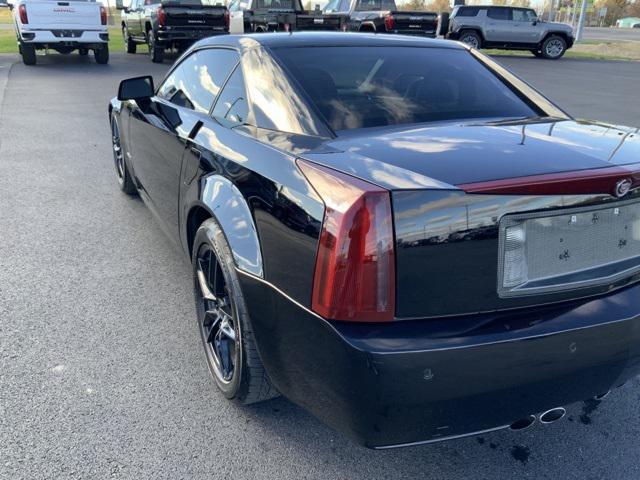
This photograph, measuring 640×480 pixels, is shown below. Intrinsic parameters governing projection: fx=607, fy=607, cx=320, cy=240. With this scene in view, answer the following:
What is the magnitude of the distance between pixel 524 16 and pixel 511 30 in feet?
2.33

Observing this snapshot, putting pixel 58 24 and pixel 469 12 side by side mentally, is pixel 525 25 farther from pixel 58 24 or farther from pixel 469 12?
pixel 58 24

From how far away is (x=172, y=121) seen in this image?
361 cm

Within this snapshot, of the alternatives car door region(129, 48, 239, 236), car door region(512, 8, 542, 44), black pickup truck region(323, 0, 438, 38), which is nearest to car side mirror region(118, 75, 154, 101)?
car door region(129, 48, 239, 236)

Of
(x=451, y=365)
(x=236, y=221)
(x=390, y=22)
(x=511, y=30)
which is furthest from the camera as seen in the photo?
(x=511, y=30)

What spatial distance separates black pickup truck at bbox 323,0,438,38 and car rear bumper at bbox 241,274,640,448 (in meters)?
19.2

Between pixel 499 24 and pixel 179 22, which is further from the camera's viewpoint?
pixel 499 24

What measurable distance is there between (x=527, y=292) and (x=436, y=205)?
458mm

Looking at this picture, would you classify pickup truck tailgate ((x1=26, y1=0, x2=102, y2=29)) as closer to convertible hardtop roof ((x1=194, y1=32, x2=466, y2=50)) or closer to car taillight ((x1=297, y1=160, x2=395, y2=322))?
convertible hardtop roof ((x1=194, y1=32, x2=466, y2=50))

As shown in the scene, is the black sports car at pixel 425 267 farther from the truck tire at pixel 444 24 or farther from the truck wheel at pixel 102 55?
the truck tire at pixel 444 24

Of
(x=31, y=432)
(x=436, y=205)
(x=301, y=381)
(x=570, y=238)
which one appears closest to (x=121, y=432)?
(x=31, y=432)

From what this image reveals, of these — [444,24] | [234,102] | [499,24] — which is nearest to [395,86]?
[234,102]

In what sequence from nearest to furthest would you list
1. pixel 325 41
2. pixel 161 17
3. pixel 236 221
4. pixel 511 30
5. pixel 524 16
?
pixel 236 221 → pixel 325 41 → pixel 161 17 → pixel 524 16 → pixel 511 30

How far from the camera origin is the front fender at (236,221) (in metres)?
2.31

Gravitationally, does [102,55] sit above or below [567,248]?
below
